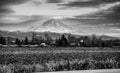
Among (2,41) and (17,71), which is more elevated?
(17,71)

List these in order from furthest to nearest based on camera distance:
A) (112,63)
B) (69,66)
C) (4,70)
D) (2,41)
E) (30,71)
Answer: (2,41) → (112,63) → (69,66) → (30,71) → (4,70)

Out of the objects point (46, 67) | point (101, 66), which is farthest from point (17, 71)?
point (101, 66)

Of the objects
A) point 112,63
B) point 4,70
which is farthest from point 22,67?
point 112,63

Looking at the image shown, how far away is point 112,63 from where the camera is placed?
2245 cm

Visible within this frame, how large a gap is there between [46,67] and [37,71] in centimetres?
115

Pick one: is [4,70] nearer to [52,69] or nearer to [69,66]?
[52,69]

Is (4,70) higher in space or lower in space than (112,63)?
higher

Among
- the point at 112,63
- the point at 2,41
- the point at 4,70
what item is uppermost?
the point at 4,70

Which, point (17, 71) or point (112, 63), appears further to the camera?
point (112, 63)

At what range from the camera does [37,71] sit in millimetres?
18031

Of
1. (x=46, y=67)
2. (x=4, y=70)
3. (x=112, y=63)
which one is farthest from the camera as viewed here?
(x=112, y=63)

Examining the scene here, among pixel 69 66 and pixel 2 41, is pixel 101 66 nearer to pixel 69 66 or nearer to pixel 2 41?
pixel 69 66

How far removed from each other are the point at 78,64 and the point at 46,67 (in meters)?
3.43

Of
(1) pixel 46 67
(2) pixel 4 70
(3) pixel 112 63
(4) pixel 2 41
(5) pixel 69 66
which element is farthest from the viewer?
(4) pixel 2 41
